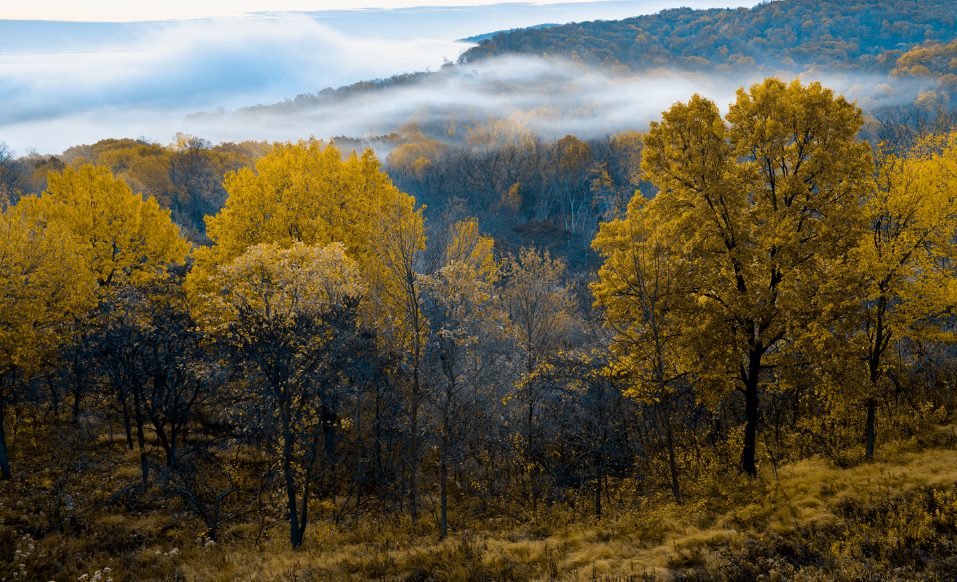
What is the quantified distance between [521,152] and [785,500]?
77878mm

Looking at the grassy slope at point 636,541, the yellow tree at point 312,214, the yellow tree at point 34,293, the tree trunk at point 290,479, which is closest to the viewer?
the grassy slope at point 636,541

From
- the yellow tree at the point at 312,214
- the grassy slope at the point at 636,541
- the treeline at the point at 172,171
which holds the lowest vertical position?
the grassy slope at the point at 636,541

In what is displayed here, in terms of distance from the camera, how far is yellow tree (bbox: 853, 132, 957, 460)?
12.7m

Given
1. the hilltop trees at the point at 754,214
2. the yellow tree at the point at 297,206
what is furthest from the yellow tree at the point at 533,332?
the yellow tree at the point at 297,206

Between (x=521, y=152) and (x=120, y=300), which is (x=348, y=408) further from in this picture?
(x=521, y=152)

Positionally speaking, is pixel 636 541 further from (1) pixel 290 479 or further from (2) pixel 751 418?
(1) pixel 290 479

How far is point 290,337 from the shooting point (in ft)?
40.4

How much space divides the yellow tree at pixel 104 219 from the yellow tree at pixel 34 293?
3.07 meters

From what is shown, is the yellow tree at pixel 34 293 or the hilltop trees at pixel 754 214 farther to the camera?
the yellow tree at pixel 34 293

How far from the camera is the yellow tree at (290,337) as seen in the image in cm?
1207

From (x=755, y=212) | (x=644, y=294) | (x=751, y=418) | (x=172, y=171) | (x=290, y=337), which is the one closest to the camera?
(x=290, y=337)

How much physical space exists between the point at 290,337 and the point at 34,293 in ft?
34.1

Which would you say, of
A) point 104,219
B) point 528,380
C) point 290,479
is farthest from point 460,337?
point 104,219

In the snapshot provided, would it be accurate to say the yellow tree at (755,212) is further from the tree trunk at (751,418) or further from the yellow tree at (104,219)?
the yellow tree at (104,219)
